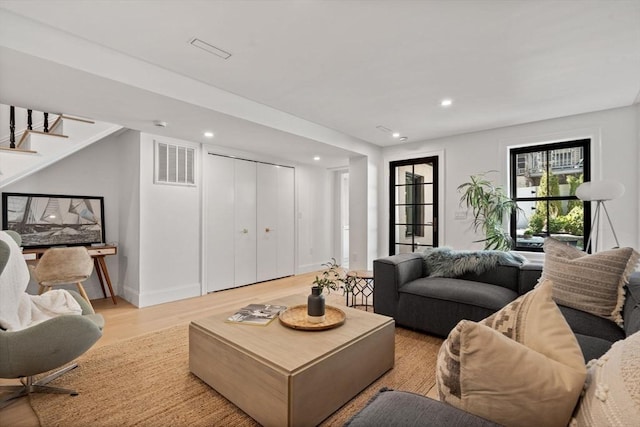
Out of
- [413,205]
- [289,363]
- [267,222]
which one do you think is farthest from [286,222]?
[289,363]

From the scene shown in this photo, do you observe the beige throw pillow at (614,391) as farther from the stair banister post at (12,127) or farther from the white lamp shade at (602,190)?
the stair banister post at (12,127)

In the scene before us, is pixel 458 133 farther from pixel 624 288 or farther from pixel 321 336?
pixel 321 336

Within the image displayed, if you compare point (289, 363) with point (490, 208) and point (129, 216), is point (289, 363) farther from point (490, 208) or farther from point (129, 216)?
point (490, 208)

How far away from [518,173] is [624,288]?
2.75 m

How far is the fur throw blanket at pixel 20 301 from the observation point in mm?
1796

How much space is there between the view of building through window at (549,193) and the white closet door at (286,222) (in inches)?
140

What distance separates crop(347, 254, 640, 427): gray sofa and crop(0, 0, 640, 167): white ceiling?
170 cm

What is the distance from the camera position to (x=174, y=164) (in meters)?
4.14

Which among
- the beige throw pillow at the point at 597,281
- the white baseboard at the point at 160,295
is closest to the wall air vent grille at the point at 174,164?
the white baseboard at the point at 160,295

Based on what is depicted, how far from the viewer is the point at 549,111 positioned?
3646 mm

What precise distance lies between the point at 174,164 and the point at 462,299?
378 cm

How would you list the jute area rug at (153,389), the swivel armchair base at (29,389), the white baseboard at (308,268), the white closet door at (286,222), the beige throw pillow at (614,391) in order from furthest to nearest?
the white baseboard at (308,268)
the white closet door at (286,222)
the swivel armchair base at (29,389)
the jute area rug at (153,389)
the beige throw pillow at (614,391)

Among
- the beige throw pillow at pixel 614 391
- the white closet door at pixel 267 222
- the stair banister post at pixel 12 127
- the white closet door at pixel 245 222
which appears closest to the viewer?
the beige throw pillow at pixel 614 391

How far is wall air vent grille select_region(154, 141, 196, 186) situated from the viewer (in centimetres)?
400
